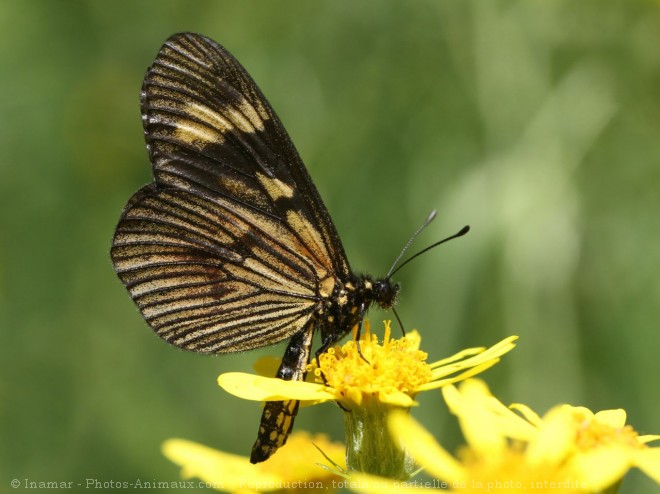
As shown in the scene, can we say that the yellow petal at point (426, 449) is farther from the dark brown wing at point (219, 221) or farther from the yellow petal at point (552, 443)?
the dark brown wing at point (219, 221)

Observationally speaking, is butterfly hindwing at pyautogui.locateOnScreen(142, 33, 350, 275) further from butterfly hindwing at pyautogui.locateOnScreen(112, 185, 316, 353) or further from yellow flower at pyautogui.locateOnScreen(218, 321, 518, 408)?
yellow flower at pyautogui.locateOnScreen(218, 321, 518, 408)

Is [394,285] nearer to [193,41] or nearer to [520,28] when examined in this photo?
[193,41]

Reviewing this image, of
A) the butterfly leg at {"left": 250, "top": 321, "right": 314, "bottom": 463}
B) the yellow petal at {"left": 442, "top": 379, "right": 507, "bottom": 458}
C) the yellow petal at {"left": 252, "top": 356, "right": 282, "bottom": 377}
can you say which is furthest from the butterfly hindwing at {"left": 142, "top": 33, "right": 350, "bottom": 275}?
Result: the yellow petal at {"left": 442, "top": 379, "right": 507, "bottom": 458}

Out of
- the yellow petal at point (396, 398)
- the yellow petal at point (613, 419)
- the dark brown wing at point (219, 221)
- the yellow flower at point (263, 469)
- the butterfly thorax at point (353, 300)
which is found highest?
the dark brown wing at point (219, 221)

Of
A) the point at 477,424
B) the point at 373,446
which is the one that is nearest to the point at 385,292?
the point at 373,446

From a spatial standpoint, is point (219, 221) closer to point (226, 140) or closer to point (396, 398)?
point (226, 140)

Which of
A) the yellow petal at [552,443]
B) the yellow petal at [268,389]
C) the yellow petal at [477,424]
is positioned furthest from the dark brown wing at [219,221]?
the yellow petal at [552,443]
